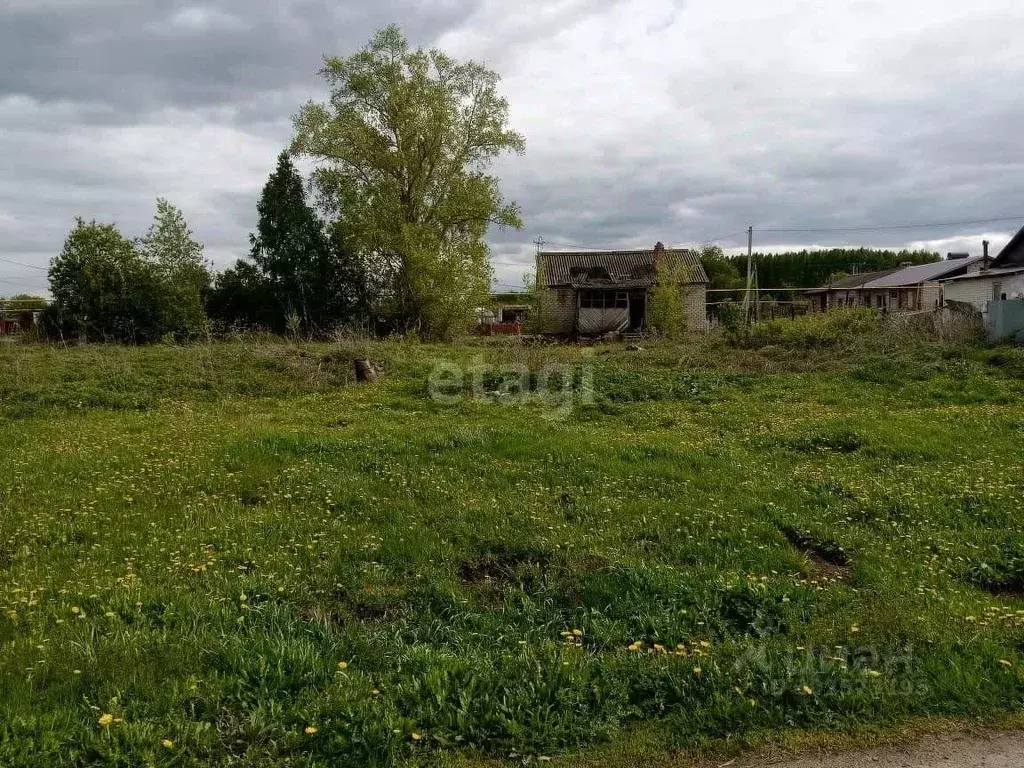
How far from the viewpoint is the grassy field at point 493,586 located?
353 cm

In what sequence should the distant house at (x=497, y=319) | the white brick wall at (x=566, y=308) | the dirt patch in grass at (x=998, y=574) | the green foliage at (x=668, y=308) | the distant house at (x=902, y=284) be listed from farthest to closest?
the distant house at (x=902, y=284)
the white brick wall at (x=566, y=308)
the distant house at (x=497, y=319)
the green foliage at (x=668, y=308)
the dirt patch in grass at (x=998, y=574)

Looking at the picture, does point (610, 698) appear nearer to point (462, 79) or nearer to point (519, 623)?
point (519, 623)

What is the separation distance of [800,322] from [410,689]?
22603 mm

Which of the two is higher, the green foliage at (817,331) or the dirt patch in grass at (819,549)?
the green foliage at (817,331)

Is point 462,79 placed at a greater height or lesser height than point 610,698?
greater

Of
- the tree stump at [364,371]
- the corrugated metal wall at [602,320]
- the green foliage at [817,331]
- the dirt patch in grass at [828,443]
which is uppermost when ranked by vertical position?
the corrugated metal wall at [602,320]

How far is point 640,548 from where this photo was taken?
235 inches

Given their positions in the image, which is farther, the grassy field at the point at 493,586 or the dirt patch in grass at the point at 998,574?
the dirt patch in grass at the point at 998,574

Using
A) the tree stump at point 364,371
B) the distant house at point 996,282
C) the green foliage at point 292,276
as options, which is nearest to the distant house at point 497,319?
the green foliage at point 292,276

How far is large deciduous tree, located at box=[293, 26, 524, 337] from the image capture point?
1158 inches

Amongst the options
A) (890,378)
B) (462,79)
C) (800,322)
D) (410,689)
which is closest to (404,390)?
(890,378)

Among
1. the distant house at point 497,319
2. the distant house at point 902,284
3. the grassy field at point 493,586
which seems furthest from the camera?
the distant house at point 902,284

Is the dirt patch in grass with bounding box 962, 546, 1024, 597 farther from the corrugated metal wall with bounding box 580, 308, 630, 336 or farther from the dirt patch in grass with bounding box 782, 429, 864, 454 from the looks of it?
the corrugated metal wall with bounding box 580, 308, 630, 336

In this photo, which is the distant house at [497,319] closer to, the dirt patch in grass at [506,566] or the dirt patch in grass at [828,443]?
the dirt patch in grass at [828,443]
